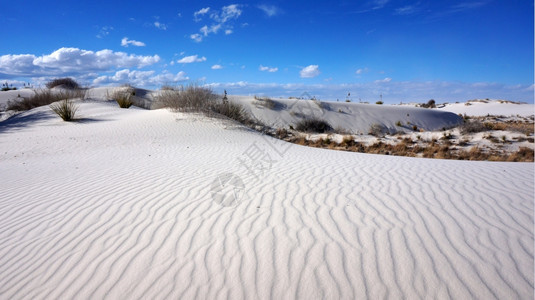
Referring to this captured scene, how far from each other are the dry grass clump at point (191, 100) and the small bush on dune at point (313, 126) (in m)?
5.61

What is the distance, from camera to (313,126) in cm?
1680

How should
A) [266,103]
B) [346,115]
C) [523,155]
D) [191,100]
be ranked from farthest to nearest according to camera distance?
[346,115]
[266,103]
[191,100]
[523,155]

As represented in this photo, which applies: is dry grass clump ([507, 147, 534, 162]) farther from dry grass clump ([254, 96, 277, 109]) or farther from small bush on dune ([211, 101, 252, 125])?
dry grass clump ([254, 96, 277, 109])

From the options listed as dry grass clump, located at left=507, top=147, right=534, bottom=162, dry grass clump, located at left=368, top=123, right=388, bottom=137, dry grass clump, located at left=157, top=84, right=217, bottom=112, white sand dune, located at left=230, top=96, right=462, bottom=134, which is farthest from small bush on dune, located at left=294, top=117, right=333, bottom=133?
dry grass clump, located at left=507, top=147, right=534, bottom=162

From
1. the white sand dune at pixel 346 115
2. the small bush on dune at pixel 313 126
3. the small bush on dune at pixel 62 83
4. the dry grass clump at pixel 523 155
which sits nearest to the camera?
the dry grass clump at pixel 523 155

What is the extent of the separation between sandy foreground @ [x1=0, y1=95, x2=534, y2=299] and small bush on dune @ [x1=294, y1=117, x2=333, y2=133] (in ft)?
35.8

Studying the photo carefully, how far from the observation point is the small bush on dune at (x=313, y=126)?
16438mm

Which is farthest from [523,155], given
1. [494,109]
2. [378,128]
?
[494,109]

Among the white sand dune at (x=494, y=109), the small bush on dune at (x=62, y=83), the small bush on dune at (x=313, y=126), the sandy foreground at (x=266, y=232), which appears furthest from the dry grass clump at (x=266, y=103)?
the white sand dune at (x=494, y=109)

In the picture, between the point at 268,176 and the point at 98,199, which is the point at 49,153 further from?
the point at 268,176

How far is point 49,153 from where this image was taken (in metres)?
7.37

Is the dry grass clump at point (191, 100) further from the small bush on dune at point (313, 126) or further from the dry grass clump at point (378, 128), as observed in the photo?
the dry grass clump at point (378, 128)

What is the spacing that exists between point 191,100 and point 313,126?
7.64m

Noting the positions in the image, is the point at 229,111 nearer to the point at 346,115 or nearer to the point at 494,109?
the point at 346,115
